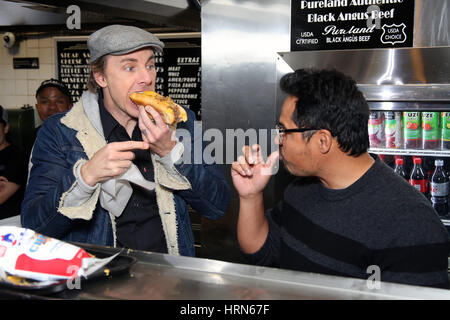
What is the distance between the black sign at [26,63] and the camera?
629 cm

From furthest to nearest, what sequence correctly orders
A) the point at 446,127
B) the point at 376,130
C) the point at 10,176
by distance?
the point at 10,176 → the point at 376,130 → the point at 446,127

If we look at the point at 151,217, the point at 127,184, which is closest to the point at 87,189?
the point at 127,184

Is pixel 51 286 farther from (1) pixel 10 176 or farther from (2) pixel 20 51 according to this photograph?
(2) pixel 20 51

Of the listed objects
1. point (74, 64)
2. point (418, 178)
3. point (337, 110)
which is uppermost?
point (74, 64)

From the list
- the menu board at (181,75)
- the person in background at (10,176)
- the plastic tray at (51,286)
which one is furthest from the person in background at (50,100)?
the plastic tray at (51,286)

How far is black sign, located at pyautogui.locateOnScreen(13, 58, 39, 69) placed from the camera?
6293 mm

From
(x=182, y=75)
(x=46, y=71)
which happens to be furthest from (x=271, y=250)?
(x=46, y=71)

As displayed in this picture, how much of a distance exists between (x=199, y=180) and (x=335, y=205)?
56 centimetres

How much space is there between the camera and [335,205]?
1.58 m

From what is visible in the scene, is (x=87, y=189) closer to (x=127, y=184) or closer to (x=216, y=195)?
(x=127, y=184)

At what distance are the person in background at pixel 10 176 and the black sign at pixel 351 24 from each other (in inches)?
94.3

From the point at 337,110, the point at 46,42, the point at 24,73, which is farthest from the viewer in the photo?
the point at 24,73

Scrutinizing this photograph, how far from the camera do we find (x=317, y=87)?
1.62m

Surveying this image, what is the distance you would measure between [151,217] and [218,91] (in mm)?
1872
